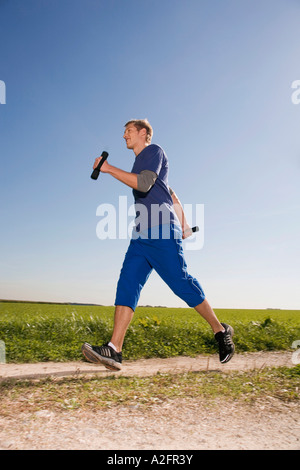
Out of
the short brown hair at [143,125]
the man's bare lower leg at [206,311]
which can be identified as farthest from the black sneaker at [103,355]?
the short brown hair at [143,125]

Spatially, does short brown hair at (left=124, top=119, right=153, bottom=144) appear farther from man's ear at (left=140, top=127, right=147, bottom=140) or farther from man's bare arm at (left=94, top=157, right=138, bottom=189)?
man's bare arm at (left=94, top=157, right=138, bottom=189)

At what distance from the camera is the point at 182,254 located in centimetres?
391

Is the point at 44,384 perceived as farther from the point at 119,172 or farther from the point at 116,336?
the point at 119,172

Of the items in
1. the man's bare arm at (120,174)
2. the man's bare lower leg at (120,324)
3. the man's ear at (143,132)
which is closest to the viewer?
the man's bare arm at (120,174)

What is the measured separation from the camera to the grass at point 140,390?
2.75 meters

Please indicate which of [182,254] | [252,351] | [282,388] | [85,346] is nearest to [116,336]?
[85,346]

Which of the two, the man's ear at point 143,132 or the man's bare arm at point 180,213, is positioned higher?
the man's ear at point 143,132

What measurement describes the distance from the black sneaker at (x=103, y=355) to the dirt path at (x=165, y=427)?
3.34ft

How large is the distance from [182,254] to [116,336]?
44.1 inches

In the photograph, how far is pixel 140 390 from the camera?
3.11 meters

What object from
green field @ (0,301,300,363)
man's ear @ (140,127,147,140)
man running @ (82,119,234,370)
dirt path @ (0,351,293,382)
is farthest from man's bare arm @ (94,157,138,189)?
green field @ (0,301,300,363)

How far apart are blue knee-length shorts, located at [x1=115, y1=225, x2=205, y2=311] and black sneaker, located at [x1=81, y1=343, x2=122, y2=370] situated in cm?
50

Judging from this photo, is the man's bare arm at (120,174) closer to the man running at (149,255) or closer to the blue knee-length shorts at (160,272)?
the man running at (149,255)

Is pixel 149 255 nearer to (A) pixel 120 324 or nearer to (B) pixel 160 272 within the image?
(B) pixel 160 272
